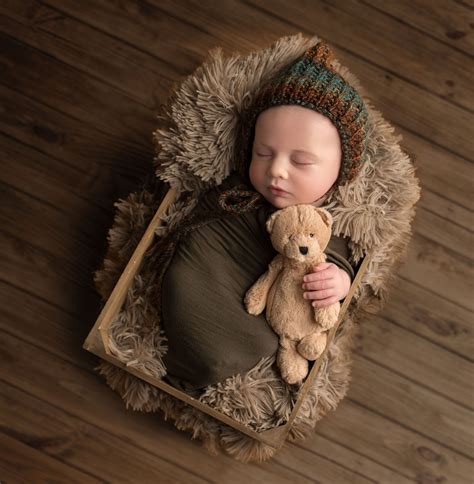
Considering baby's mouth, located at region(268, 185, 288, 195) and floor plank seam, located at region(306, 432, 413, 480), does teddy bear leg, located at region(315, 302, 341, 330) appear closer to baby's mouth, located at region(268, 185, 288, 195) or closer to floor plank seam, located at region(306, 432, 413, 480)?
baby's mouth, located at region(268, 185, 288, 195)

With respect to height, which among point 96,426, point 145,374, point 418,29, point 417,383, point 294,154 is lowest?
point 96,426

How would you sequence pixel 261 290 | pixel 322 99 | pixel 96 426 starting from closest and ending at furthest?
pixel 322 99 < pixel 261 290 < pixel 96 426

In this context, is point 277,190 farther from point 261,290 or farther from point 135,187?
point 135,187

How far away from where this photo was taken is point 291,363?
3.93ft

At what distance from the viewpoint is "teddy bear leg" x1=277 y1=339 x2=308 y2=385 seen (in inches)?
47.2

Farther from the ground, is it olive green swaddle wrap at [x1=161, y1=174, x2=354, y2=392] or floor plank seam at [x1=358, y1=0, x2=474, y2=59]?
floor plank seam at [x1=358, y1=0, x2=474, y2=59]

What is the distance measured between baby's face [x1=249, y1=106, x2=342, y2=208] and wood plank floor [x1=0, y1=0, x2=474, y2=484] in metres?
0.41

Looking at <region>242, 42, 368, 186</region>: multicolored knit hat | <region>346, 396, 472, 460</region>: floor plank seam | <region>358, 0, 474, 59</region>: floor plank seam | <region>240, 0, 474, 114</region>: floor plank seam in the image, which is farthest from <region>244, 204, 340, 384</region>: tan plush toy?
<region>358, 0, 474, 59</region>: floor plank seam

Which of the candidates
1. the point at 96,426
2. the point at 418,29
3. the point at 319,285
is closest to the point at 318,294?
the point at 319,285

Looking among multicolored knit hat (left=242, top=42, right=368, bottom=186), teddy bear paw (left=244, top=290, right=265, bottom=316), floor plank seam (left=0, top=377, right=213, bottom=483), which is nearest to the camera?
multicolored knit hat (left=242, top=42, right=368, bottom=186)

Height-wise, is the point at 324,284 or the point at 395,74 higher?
the point at 395,74

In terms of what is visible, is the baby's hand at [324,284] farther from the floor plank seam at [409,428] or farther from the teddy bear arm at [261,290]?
the floor plank seam at [409,428]

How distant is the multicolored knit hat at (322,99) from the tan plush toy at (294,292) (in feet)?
0.43

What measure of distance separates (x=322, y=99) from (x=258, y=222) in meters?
0.27
